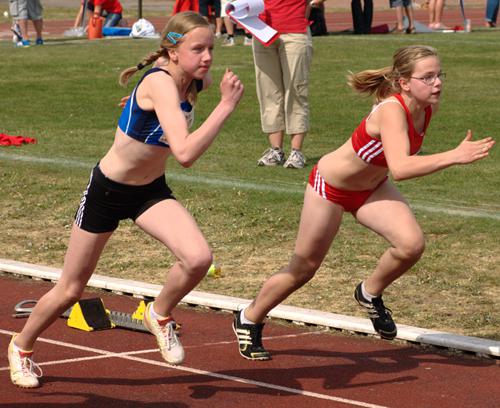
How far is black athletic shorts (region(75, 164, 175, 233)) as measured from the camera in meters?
6.80

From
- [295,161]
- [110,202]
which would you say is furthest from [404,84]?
[295,161]

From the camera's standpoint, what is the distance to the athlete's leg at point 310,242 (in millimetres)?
7152

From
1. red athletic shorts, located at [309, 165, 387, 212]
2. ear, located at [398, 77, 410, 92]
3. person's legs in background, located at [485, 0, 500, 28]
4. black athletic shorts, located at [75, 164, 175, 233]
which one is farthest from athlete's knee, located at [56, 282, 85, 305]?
person's legs in background, located at [485, 0, 500, 28]

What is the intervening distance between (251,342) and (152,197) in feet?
3.93

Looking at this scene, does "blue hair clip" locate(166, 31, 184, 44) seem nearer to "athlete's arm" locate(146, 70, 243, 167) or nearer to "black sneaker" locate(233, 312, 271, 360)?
"athlete's arm" locate(146, 70, 243, 167)

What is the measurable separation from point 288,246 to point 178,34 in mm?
4004

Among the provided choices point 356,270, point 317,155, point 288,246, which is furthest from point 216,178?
point 356,270

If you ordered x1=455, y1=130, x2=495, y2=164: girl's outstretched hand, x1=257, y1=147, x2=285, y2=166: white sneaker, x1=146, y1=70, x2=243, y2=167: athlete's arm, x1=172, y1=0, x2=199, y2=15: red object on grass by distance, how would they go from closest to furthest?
1. x1=455, y1=130, x2=495, y2=164: girl's outstretched hand
2. x1=146, y1=70, x2=243, y2=167: athlete's arm
3. x1=257, y1=147, x2=285, y2=166: white sneaker
4. x1=172, y1=0, x2=199, y2=15: red object on grass

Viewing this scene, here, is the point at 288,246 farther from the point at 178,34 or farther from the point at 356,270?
the point at 178,34

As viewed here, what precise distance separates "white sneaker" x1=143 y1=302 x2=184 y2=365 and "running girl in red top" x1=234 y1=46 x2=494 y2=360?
69 cm

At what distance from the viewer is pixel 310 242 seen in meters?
7.18

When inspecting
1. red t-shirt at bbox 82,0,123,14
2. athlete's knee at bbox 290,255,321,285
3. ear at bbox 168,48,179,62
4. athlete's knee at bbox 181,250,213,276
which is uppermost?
ear at bbox 168,48,179,62

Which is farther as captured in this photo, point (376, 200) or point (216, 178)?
point (216, 178)

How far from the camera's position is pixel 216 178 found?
1312 cm
